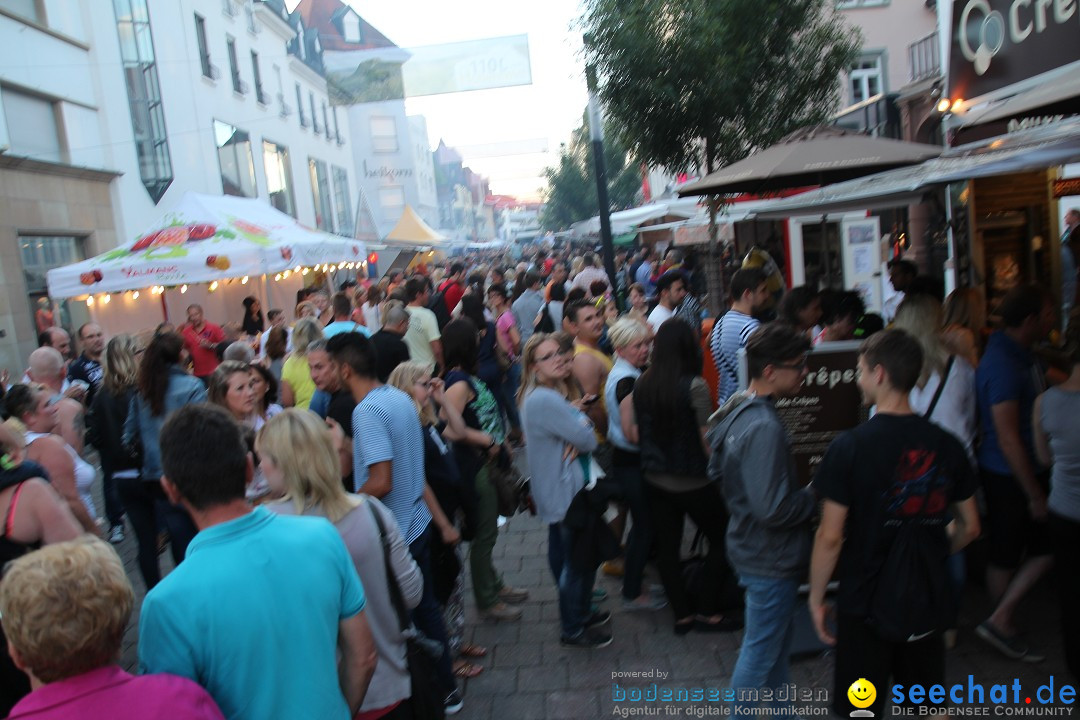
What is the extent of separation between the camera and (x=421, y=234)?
→ 81.7 feet

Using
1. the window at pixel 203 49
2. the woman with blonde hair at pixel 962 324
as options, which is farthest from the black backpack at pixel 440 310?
the window at pixel 203 49

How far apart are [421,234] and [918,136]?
14.4 m

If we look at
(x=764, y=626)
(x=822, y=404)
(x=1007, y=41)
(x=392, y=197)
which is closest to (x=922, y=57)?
(x=1007, y=41)

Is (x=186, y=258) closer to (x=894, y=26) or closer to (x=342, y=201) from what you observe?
(x=894, y=26)

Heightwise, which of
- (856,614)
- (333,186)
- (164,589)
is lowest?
(856,614)

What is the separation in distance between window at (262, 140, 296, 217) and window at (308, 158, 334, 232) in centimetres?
275

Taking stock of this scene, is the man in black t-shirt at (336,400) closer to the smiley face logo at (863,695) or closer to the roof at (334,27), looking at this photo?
the smiley face logo at (863,695)

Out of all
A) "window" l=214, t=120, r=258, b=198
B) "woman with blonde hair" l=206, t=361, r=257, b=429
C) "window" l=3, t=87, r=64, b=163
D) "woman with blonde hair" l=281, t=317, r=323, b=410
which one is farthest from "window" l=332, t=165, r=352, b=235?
"woman with blonde hair" l=206, t=361, r=257, b=429

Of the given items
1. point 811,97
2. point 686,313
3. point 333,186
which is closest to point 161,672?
point 686,313

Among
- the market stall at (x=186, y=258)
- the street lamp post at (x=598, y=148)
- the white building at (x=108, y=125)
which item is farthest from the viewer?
the white building at (x=108, y=125)

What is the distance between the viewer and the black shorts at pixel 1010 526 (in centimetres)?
381

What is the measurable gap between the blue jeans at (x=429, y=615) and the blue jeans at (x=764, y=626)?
1.34 metres

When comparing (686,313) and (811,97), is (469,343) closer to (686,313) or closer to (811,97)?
(686,313)

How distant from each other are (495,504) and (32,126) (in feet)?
41.7
